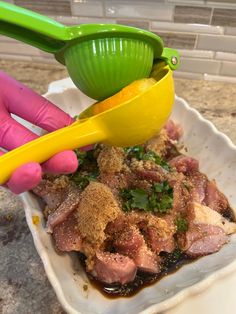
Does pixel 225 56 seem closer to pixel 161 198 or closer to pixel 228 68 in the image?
pixel 228 68

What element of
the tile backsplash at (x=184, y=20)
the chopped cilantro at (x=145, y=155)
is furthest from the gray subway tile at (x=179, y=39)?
the chopped cilantro at (x=145, y=155)

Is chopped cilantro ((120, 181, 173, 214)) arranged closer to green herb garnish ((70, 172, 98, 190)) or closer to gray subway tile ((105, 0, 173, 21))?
green herb garnish ((70, 172, 98, 190))

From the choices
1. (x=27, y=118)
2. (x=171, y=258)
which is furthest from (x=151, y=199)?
(x=27, y=118)

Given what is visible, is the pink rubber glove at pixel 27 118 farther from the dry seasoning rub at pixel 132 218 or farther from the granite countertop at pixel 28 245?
the granite countertop at pixel 28 245

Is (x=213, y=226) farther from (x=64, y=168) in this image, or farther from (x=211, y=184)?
(x=64, y=168)

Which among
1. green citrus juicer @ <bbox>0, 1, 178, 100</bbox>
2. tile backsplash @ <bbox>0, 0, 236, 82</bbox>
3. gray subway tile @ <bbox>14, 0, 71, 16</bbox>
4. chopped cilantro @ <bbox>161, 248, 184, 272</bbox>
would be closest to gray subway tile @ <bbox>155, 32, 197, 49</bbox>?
tile backsplash @ <bbox>0, 0, 236, 82</bbox>

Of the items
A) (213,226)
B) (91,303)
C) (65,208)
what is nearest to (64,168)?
(65,208)
